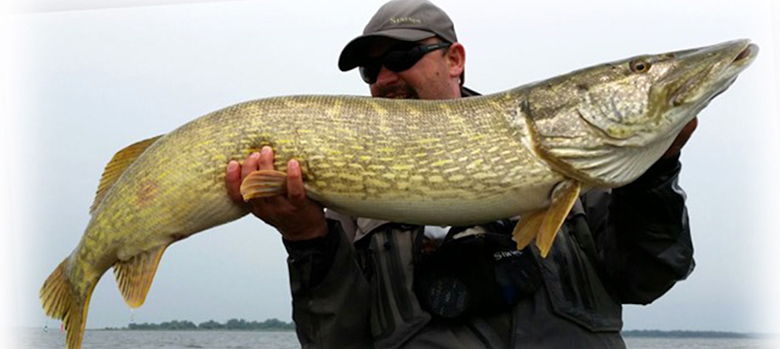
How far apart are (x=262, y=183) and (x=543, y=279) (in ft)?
3.36

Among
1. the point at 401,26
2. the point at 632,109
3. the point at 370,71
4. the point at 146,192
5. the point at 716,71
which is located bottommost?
the point at 146,192

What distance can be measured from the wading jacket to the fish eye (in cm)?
33

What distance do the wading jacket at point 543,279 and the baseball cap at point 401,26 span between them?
2.34ft

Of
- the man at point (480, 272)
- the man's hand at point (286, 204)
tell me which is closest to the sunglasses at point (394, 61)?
the man at point (480, 272)

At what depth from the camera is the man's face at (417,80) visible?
120 inches

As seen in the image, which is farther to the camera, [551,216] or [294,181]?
[294,181]

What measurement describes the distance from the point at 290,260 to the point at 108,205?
0.65 metres

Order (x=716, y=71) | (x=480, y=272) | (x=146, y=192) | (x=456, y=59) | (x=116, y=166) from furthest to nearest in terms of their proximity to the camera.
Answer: (x=456, y=59) → (x=116, y=166) → (x=480, y=272) → (x=146, y=192) → (x=716, y=71)

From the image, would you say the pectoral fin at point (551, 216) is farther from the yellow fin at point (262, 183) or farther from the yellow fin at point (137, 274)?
the yellow fin at point (137, 274)

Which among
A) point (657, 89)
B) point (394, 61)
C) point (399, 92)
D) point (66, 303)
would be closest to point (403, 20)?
point (394, 61)

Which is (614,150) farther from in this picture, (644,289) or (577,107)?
(644,289)

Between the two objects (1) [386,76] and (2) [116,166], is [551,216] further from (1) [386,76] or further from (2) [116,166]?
(2) [116,166]

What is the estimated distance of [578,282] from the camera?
8.61ft

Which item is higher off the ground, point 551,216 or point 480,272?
point 551,216
